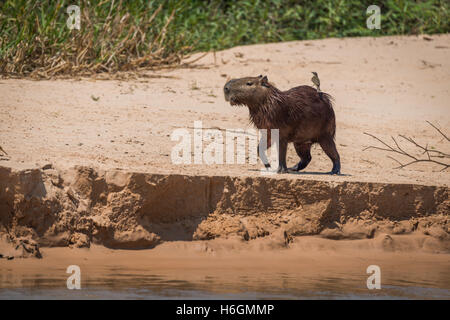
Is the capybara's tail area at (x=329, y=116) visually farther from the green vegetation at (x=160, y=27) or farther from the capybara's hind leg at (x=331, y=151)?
the green vegetation at (x=160, y=27)

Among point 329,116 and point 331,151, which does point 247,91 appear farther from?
point 331,151

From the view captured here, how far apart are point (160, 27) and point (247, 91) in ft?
14.0

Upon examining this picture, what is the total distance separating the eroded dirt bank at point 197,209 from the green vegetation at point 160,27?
3780 mm

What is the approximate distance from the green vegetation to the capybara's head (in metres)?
3.20

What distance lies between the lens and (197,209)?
18.8 ft

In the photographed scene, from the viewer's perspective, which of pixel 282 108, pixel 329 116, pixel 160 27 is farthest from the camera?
pixel 160 27

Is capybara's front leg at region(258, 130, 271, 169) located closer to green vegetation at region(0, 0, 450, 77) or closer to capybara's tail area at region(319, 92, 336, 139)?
capybara's tail area at region(319, 92, 336, 139)

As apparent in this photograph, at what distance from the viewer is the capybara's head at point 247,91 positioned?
646 cm

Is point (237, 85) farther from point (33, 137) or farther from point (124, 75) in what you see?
point (124, 75)

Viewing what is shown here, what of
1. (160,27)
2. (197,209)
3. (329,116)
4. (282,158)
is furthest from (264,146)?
(160,27)

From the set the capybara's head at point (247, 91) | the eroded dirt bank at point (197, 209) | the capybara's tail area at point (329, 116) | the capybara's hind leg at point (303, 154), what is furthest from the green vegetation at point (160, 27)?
the eroded dirt bank at point (197, 209)

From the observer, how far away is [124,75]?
9.39 m

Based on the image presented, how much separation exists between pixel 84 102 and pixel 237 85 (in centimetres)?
226

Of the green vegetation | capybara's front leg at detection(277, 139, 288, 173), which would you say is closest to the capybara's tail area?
capybara's front leg at detection(277, 139, 288, 173)
